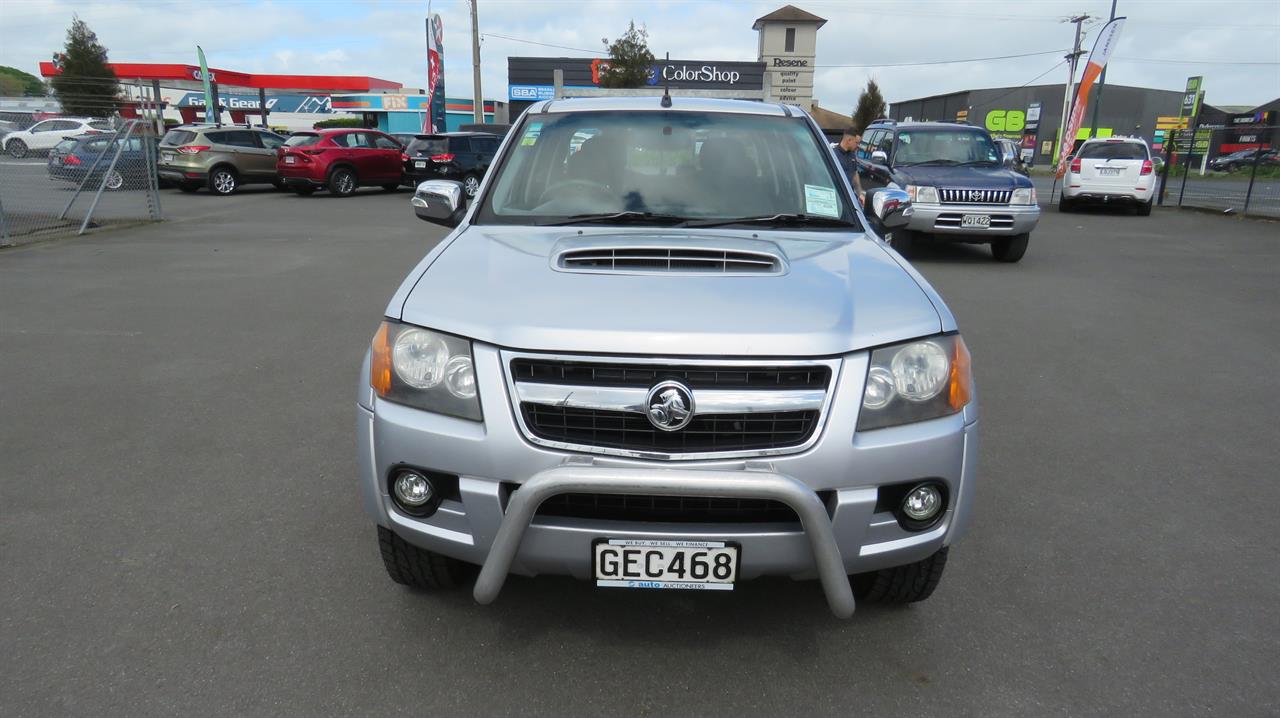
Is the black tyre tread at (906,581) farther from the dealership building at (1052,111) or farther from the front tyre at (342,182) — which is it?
the dealership building at (1052,111)

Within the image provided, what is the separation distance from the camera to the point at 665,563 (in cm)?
225

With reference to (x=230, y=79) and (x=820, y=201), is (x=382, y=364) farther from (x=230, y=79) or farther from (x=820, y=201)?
(x=230, y=79)

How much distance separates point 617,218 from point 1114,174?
1742 centimetres

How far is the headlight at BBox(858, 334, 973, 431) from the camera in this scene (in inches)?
90.4

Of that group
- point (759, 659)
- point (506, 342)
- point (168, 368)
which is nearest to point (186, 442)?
point (168, 368)

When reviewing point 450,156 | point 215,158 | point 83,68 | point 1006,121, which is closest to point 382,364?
point 450,156

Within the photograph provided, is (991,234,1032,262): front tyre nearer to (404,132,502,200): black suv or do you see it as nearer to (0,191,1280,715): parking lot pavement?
(0,191,1280,715): parking lot pavement

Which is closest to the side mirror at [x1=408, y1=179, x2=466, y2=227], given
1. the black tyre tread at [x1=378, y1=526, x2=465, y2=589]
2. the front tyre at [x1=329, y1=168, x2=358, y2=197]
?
the black tyre tread at [x1=378, y1=526, x2=465, y2=589]

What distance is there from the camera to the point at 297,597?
293 cm

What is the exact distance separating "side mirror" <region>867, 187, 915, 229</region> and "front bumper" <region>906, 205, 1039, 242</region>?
22.8 feet

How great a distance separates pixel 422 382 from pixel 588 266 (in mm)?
644

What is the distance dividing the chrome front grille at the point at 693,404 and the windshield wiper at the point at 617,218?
1.16m

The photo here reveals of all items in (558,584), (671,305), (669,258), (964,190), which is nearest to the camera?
(671,305)

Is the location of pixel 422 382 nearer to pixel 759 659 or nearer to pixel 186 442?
pixel 759 659
